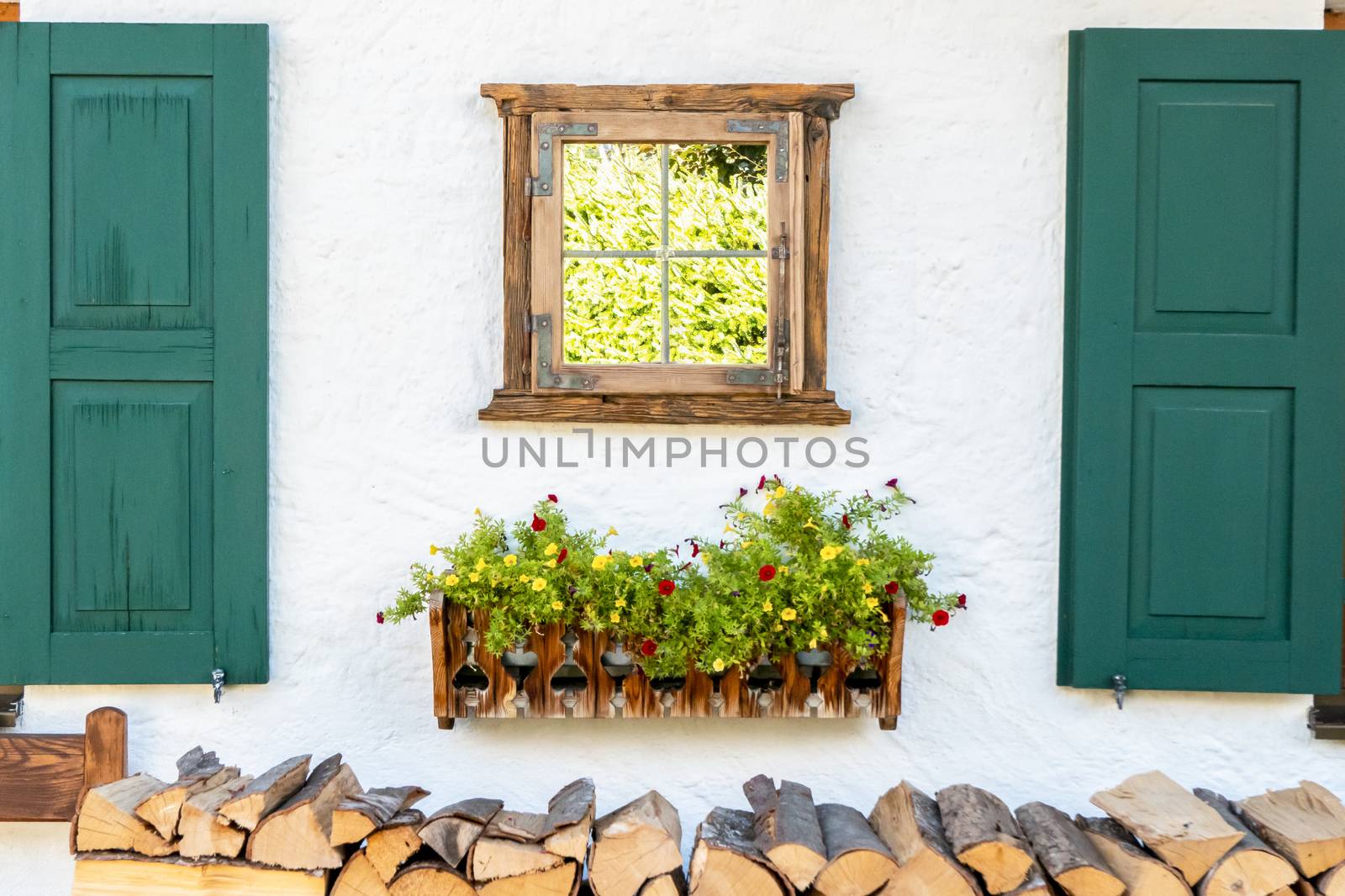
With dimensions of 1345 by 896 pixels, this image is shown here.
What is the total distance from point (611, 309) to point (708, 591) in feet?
2.59

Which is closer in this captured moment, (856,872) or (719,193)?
(856,872)

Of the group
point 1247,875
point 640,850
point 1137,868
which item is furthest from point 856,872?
point 1247,875

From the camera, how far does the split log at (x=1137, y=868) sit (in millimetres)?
2158

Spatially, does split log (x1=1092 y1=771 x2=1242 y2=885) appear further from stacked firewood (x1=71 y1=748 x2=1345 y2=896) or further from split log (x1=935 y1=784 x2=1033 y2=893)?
split log (x1=935 y1=784 x2=1033 y2=893)

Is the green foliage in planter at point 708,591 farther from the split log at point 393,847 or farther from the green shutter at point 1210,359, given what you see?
the green shutter at point 1210,359

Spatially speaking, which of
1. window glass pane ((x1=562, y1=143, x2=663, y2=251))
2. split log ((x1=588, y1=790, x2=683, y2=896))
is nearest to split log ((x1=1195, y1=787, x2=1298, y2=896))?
split log ((x1=588, y1=790, x2=683, y2=896))

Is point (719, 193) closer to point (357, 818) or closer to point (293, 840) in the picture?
point (357, 818)

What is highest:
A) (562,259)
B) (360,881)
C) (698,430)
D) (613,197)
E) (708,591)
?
(613,197)

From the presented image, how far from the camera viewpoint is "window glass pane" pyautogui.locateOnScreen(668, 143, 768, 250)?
103 inches

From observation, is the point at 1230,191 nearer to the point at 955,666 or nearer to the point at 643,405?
the point at 955,666

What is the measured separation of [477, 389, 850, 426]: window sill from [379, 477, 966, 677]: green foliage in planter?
233mm

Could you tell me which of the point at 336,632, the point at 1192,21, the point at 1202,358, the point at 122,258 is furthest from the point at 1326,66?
the point at 122,258

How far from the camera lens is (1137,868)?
2.18 meters

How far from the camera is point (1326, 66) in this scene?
8.46 ft
